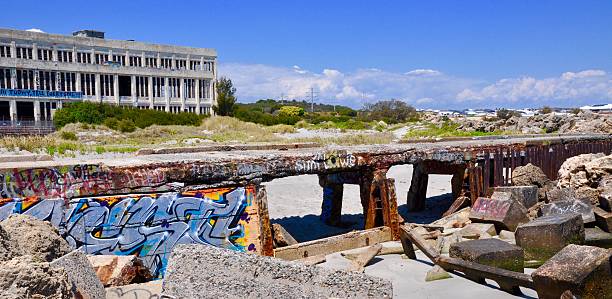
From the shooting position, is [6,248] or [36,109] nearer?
[6,248]

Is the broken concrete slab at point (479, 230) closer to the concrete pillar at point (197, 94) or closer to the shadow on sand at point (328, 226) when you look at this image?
the shadow on sand at point (328, 226)

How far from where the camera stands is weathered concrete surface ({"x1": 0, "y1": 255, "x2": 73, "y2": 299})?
150 inches

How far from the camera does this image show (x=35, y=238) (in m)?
5.88

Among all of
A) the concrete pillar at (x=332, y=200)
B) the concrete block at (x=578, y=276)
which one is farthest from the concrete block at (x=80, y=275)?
the concrete pillar at (x=332, y=200)

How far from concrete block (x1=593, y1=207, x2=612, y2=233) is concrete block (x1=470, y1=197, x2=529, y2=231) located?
1356 millimetres

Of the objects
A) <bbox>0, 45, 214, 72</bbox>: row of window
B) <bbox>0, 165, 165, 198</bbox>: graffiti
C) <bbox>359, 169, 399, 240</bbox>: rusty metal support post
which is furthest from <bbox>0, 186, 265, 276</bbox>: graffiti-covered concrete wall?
<bbox>0, 45, 214, 72</bbox>: row of window

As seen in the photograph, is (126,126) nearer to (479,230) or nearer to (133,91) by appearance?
(133,91)

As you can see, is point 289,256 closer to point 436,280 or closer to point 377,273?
point 377,273

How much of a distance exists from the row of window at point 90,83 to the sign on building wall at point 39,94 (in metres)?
0.37

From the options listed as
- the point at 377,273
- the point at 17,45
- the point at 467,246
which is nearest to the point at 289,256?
the point at 377,273

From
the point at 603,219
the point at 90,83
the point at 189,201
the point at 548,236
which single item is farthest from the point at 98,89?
the point at 548,236

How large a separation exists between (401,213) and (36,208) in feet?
33.8

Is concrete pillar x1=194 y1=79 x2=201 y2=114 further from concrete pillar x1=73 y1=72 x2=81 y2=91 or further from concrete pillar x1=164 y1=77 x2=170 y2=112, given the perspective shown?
concrete pillar x1=73 y1=72 x2=81 y2=91

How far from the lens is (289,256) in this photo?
1013 centimetres
